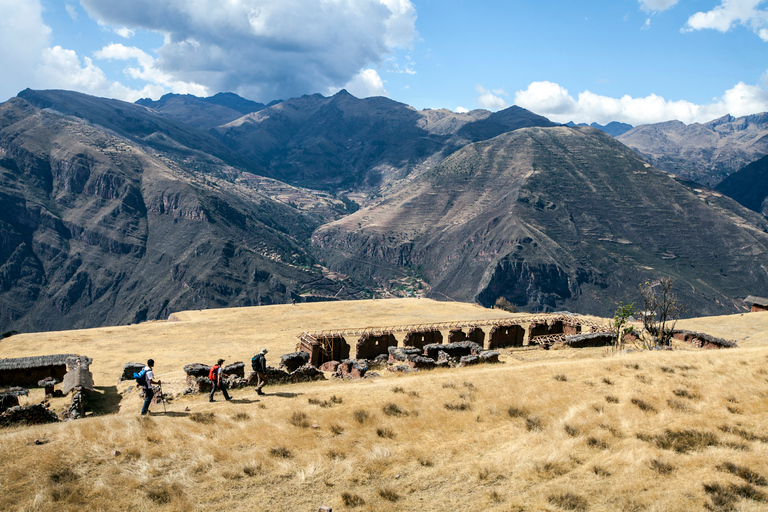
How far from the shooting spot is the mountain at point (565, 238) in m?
128

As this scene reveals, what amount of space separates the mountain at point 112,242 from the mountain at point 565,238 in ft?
114

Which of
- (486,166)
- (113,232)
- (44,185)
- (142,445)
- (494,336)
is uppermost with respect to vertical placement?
(486,166)

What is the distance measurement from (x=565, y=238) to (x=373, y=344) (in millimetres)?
126218

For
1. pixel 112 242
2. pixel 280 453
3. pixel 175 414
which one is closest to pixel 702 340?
pixel 280 453

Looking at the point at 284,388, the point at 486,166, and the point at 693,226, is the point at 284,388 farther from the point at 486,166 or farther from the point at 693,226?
the point at 486,166

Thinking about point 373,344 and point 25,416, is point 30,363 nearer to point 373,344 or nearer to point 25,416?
point 25,416

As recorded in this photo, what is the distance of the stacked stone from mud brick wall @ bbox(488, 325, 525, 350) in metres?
31.8

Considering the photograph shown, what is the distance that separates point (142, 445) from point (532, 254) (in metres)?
133

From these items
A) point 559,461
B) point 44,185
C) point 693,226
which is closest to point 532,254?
point 693,226

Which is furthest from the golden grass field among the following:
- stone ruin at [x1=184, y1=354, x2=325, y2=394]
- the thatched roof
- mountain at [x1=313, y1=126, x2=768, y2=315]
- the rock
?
mountain at [x1=313, y1=126, x2=768, y2=315]

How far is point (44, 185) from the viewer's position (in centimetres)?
15912

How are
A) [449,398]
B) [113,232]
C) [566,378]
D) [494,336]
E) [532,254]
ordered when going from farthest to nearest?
[113,232] → [532,254] → [494,336] → [566,378] → [449,398]

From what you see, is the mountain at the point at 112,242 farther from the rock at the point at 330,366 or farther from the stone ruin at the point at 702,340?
the stone ruin at the point at 702,340

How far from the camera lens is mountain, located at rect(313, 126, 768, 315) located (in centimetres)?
12838
